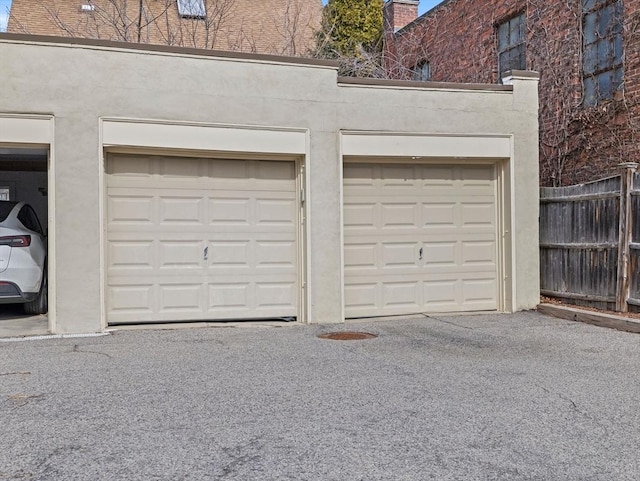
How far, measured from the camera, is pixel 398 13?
18.8 m

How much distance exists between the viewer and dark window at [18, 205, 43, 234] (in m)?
8.86

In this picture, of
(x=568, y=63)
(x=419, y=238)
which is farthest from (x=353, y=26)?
(x=419, y=238)

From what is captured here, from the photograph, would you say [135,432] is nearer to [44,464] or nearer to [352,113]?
[44,464]

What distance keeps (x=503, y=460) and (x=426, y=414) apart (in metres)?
0.93

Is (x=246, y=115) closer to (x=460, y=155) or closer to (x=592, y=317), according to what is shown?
(x=460, y=155)

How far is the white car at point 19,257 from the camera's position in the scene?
27.1 feet

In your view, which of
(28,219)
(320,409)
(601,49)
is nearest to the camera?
(320,409)

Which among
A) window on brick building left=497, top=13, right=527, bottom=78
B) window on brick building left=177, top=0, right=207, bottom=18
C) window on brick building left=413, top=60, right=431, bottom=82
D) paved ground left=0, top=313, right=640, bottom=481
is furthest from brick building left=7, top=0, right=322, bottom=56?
A: paved ground left=0, top=313, right=640, bottom=481

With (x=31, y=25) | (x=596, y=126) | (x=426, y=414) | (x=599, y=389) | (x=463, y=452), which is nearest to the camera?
(x=463, y=452)

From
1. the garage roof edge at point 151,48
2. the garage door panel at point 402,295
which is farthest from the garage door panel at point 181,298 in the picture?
the garage roof edge at point 151,48

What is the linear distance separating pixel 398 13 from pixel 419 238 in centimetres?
1102

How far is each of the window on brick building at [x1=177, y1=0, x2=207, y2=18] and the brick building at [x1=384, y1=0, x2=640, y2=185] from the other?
6.19 meters

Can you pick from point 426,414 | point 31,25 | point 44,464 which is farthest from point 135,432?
point 31,25

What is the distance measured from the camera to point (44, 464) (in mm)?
3748
